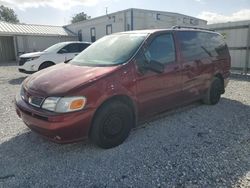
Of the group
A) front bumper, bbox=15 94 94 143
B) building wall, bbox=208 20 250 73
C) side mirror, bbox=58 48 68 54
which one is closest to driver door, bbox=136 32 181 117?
front bumper, bbox=15 94 94 143

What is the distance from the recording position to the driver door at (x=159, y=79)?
3.82 meters

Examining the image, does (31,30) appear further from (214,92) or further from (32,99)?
(32,99)

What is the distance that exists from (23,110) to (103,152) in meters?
1.35

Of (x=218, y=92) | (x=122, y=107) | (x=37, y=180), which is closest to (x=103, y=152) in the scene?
(x=122, y=107)

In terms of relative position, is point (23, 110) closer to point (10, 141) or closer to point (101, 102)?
point (10, 141)

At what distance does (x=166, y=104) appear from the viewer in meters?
4.37

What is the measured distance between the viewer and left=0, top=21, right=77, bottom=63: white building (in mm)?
23172

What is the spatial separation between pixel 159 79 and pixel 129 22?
1632cm

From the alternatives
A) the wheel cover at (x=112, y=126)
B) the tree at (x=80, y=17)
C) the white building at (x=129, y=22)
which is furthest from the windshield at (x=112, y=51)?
the tree at (x=80, y=17)

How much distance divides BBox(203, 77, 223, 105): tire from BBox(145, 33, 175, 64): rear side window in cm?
176

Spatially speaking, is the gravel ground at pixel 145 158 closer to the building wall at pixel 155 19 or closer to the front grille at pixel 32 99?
the front grille at pixel 32 99

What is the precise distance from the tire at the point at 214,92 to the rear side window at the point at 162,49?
5.76ft

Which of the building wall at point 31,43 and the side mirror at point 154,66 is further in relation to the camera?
the building wall at point 31,43

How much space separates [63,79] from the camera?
3.39 metres
